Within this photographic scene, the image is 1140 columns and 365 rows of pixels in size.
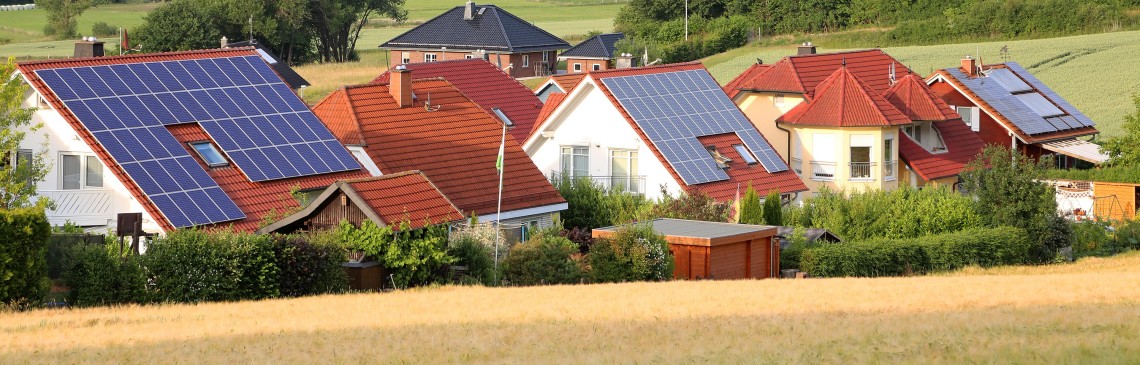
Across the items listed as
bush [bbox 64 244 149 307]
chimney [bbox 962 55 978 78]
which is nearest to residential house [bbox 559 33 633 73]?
chimney [bbox 962 55 978 78]

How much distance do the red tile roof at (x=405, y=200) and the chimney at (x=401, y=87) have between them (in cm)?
1011

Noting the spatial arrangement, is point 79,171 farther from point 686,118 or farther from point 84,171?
point 686,118

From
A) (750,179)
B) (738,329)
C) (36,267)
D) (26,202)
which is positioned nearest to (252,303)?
(36,267)

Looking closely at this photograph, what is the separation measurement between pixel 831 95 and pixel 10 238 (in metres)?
33.9

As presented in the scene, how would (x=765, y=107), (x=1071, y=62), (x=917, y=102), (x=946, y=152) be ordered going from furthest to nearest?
1. (x=1071, y=62)
2. (x=765, y=107)
3. (x=946, y=152)
4. (x=917, y=102)

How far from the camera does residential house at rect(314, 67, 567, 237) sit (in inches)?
1775

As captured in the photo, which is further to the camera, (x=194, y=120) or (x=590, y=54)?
(x=590, y=54)

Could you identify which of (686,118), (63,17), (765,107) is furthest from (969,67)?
(63,17)

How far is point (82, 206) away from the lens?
37812mm

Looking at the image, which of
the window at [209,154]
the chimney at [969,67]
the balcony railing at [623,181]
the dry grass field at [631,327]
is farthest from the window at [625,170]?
the chimney at [969,67]

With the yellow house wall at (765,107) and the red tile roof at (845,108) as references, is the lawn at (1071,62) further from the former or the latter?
the red tile roof at (845,108)

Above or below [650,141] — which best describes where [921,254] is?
below

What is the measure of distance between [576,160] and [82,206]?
19.6m

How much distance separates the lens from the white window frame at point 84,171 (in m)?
37.8
